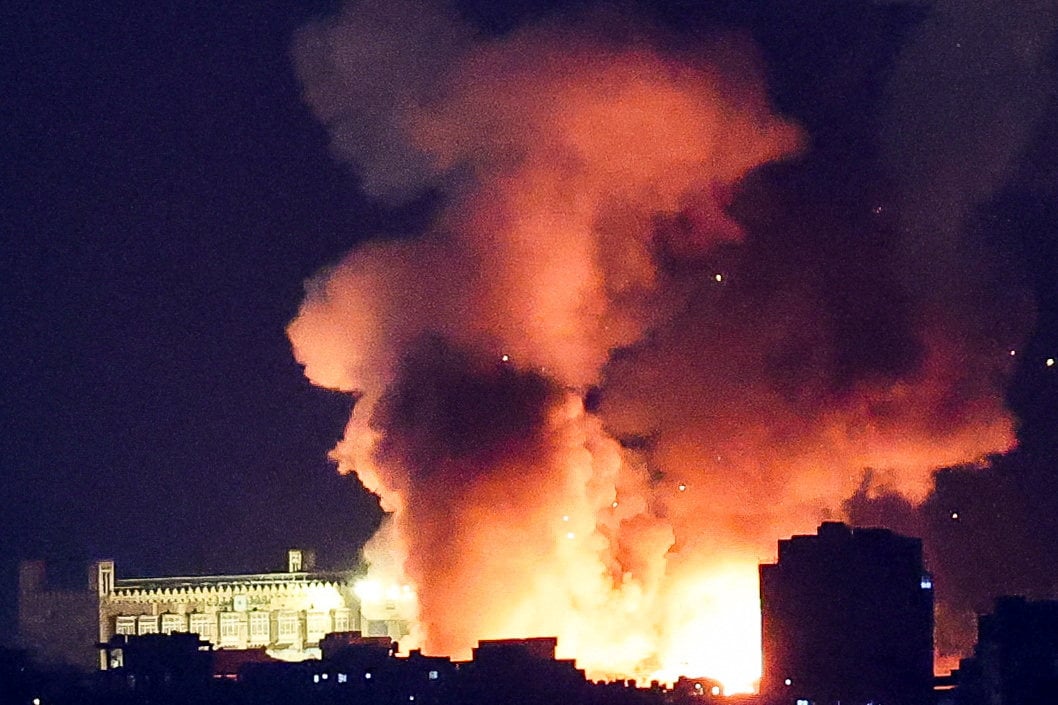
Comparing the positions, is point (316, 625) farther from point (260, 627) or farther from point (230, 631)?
point (230, 631)

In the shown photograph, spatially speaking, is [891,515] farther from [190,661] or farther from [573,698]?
[190,661]

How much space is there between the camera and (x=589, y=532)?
67562 mm

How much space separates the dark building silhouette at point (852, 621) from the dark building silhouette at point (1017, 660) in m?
1.51

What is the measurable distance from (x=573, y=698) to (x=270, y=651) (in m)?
21.5

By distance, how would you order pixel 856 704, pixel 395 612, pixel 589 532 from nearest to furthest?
pixel 856 704 → pixel 589 532 → pixel 395 612

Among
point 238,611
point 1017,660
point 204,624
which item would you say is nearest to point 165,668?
point 204,624

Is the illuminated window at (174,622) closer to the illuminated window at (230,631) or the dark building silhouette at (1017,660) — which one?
the illuminated window at (230,631)

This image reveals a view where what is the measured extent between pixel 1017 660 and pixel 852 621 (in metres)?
4.30

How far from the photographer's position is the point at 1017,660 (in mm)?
61719

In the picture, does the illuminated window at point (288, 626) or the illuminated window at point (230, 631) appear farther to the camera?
the illuminated window at point (230, 631)

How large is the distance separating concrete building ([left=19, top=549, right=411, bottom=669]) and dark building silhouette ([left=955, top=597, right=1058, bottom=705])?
26233 millimetres

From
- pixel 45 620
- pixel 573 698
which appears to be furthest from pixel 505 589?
pixel 45 620

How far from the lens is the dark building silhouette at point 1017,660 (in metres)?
61.2

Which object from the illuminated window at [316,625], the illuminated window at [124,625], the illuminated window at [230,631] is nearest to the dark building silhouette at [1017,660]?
the illuminated window at [316,625]
